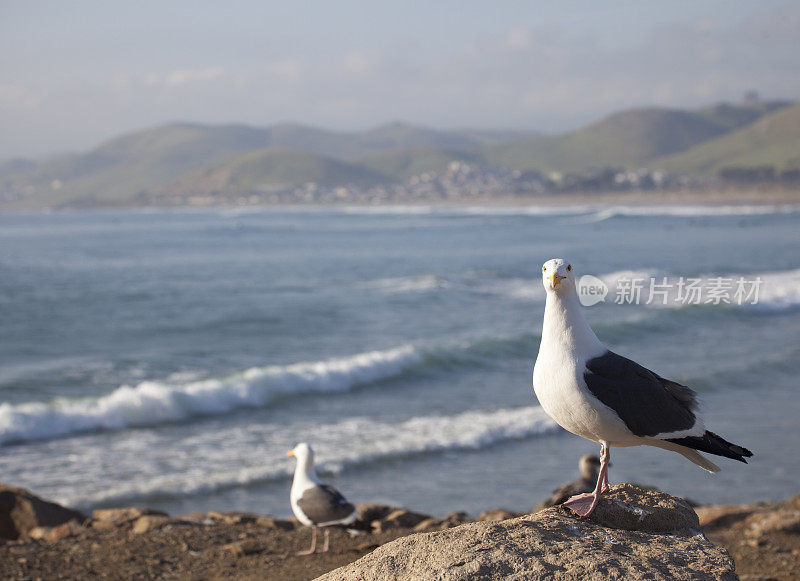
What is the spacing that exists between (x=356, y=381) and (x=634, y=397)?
12.6m

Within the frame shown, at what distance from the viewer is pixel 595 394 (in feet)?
12.3

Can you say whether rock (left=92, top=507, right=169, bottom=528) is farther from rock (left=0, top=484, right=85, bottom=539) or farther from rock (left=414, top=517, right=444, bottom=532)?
rock (left=414, top=517, right=444, bottom=532)

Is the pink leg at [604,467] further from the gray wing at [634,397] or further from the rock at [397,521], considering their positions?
the rock at [397,521]

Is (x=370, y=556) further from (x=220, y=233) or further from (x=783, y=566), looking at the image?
(x=220, y=233)

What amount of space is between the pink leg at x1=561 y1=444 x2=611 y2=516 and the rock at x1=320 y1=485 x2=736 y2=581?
4cm

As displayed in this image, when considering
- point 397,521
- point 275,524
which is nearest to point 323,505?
point 397,521

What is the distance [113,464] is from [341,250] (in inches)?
1698

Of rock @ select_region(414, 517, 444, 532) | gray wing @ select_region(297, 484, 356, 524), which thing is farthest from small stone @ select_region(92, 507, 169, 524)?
rock @ select_region(414, 517, 444, 532)

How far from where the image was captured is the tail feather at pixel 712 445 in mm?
3814

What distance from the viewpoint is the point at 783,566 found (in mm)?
6633

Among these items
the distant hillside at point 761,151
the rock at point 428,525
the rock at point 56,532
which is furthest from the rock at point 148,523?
the distant hillside at point 761,151

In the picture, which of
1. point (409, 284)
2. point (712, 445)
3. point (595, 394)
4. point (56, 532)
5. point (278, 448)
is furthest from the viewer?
point (409, 284)

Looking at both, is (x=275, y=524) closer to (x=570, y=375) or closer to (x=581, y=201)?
(x=570, y=375)

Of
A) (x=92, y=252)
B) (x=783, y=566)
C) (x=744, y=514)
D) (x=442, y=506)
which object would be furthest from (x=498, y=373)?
(x=92, y=252)
